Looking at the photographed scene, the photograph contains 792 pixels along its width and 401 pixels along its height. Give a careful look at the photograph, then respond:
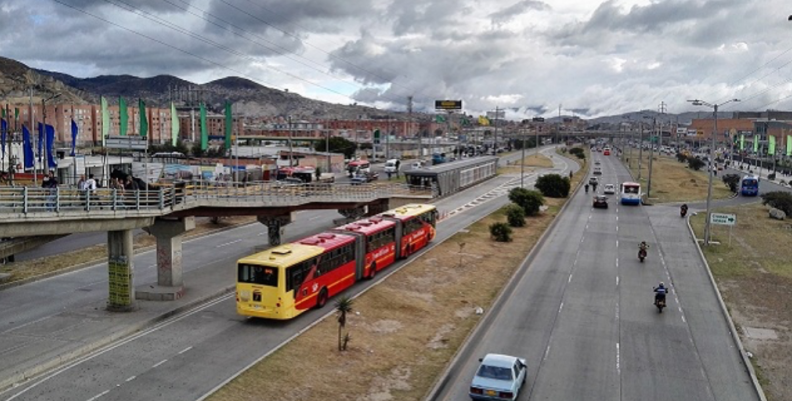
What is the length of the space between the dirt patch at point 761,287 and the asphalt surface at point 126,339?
1750cm

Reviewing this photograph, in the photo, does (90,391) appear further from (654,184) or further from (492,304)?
(654,184)

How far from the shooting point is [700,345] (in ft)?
87.9

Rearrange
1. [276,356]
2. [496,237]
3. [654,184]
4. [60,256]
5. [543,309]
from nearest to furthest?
1. [276,356]
2. [543,309]
3. [60,256]
4. [496,237]
5. [654,184]

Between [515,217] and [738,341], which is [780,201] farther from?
[738,341]

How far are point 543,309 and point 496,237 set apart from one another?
1937 centimetres

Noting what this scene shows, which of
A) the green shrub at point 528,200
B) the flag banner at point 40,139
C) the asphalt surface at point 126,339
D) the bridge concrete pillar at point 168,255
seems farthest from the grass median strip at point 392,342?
the flag banner at point 40,139

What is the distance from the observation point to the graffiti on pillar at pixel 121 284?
28984 mm

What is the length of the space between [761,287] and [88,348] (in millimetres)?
33005

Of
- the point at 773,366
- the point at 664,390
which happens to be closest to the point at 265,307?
the point at 664,390

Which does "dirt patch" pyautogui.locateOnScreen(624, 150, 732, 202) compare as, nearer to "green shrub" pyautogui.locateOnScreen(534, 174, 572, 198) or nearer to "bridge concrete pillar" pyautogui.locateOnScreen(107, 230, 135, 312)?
"green shrub" pyautogui.locateOnScreen(534, 174, 572, 198)

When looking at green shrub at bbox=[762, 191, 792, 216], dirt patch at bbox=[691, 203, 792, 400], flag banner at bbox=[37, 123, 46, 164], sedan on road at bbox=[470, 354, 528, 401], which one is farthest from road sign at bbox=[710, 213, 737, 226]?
flag banner at bbox=[37, 123, 46, 164]

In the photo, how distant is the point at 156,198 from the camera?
29.8 metres

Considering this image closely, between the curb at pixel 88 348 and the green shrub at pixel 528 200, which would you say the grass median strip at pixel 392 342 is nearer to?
the curb at pixel 88 348

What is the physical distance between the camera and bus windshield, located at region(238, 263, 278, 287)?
90.9 ft
